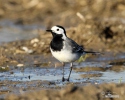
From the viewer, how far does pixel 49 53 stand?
13.4 metres

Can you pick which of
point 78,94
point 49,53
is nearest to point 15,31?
point 49,53

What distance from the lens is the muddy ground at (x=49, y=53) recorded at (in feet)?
25.7

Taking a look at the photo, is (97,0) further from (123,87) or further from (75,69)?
(123,87)

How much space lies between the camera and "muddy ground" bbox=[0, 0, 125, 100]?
25.7ft

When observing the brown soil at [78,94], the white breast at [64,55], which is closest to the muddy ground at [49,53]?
the brown soil at [78,94]

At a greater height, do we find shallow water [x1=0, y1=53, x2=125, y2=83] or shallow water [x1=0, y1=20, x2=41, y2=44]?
shallow water [x1=0, y1=20, x2=41, y2=44]

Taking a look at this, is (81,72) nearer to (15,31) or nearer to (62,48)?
(62,48)

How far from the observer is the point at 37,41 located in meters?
14.2

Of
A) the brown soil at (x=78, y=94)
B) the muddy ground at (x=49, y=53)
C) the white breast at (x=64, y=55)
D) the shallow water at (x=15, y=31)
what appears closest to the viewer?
the brown soil at (x=78, y=94)

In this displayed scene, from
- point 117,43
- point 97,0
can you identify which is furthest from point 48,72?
point 97,0

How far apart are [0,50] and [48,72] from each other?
245 cm

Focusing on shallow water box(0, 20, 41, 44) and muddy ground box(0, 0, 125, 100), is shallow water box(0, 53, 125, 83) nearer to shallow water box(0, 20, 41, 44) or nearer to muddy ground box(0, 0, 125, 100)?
muddy ground box(0, 0, 125, 100)

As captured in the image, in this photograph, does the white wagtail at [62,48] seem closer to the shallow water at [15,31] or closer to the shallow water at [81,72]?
the shallow water at [81,72]

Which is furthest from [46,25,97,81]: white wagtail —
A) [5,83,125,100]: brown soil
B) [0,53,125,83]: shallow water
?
[5,83,125,100]: brown soil
